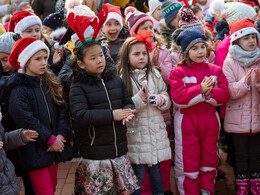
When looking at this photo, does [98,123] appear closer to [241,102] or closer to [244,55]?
[241,102]

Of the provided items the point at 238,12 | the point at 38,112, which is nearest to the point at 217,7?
the point at 238,12

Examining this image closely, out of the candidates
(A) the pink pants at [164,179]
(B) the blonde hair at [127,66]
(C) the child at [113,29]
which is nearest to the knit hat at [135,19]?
(C) the child at [113,29]

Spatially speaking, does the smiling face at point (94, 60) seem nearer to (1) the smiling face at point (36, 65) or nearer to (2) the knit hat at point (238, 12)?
(1) the smiling face at point (36, 65)

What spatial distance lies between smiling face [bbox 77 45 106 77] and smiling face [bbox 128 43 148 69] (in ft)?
1.59

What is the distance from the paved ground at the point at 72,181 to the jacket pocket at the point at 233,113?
0.91 metres

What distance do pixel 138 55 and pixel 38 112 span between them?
121cm

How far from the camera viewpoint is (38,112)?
317cm

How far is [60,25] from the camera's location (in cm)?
487

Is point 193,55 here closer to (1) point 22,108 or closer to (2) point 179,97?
(2) point 179,97

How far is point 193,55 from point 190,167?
47.6 inches

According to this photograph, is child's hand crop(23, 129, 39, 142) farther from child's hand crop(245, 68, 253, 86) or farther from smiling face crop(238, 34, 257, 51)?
smiling face crop(238, 34, 257, 51)

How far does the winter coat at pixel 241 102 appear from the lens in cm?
365

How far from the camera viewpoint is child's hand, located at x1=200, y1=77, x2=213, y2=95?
3.43 metres

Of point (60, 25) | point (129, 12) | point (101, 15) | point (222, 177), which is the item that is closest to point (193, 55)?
point (101, 15)
